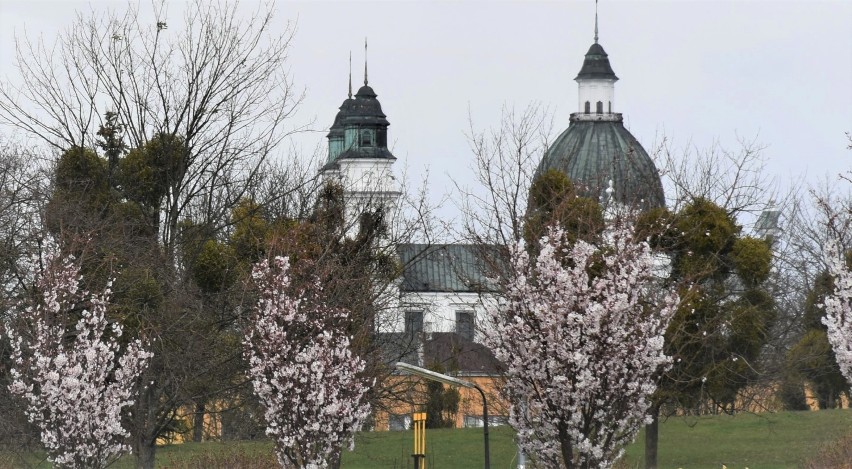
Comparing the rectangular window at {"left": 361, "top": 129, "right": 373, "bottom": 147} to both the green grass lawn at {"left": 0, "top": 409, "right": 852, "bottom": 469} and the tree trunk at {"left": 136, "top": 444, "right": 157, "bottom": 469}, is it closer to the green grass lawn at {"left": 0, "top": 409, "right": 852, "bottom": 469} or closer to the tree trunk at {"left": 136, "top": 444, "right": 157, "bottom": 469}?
the green grass lawn at {"left": 0, "top": 409, "right": 852, "bottom": 469}

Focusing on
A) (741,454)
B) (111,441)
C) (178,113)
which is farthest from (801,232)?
(111,441)

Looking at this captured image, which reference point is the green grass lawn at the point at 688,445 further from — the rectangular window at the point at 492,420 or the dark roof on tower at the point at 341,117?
the dark roof on tower at the point at 341,117

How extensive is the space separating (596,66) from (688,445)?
7428 cm

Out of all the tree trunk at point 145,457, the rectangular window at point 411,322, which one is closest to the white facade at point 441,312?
the rectangular window at point 411,322

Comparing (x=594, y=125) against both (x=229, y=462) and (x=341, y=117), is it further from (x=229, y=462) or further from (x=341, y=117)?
(x=229, y=462)

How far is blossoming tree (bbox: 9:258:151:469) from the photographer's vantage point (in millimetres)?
22969

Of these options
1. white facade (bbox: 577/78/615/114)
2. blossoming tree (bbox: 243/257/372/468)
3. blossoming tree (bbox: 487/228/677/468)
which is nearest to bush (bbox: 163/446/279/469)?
blossoming tree (bbox: 243/257/372/468)

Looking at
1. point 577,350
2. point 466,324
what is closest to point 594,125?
point 466,324

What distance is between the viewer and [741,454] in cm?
3744

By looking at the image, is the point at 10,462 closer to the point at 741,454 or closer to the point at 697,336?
the point at 697,336

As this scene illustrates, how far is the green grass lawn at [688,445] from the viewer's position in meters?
35.9

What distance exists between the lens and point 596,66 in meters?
112

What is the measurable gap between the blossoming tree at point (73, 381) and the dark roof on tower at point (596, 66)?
291ft

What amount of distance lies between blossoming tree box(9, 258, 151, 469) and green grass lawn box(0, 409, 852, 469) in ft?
29.0
